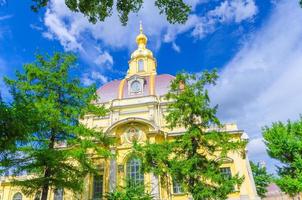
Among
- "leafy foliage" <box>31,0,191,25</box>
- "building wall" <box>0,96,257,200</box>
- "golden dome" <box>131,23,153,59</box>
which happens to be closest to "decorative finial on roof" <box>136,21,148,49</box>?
"golden dome" <box>131,23,153,59</box>

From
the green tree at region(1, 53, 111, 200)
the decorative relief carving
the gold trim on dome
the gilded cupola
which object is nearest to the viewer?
the green tree at region(1, 53, 111, 200)

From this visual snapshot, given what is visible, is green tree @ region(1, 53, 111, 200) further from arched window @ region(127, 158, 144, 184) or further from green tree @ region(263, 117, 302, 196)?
green tree @ region(263, 117, 302, 196)

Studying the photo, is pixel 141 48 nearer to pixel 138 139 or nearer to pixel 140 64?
pixel 140 64

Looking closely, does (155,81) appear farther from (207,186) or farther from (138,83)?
(207,186)

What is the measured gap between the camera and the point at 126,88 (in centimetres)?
2798

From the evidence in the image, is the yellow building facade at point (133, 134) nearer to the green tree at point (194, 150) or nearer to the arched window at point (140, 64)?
the arched window at point (140, 64)

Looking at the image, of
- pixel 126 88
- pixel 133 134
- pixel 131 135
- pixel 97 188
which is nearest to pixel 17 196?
pixel 97 188

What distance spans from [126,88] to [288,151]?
52.6 ft

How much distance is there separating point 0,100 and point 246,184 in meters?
18.4

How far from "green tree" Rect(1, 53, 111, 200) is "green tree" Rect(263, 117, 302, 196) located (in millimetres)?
12234

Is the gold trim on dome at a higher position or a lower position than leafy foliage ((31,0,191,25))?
higher

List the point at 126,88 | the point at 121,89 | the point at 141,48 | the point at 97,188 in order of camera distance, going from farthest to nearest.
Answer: the point at 141,48 < the point at 126,88 < the point at 121,89 < the point at 97,188

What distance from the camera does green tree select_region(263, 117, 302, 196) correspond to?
1748 cm

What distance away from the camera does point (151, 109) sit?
25.0 metres
